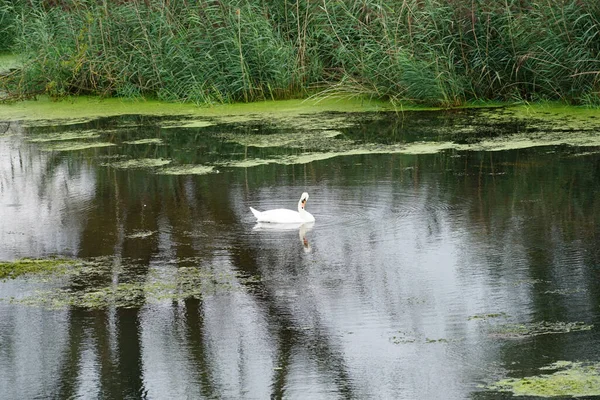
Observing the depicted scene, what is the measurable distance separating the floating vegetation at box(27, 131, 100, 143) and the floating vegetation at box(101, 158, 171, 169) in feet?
4.34

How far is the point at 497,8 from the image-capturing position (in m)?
10.7

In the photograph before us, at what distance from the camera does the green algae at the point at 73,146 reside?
32.6ft

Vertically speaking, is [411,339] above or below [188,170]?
below

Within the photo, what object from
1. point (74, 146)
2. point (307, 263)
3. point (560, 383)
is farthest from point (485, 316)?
point (74, 146)

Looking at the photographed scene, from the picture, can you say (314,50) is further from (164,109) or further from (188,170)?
(188,170)

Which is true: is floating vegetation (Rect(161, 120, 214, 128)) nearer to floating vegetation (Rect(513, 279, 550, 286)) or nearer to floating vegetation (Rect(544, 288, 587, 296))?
floating vegetation (Rect(513, 279, 550, 286))

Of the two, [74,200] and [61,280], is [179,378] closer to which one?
[61,280]

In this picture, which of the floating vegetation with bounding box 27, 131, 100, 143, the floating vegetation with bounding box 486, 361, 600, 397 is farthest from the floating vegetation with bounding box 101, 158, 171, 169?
the floating vegetation with bounding box 486, 361, 600, 397

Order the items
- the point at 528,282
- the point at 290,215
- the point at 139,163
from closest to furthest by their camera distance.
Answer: the point at 528,282, the point at 290,215, the point at 139,163

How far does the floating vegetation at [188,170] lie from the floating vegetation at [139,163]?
21 centimetres

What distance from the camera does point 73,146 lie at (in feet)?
32.9

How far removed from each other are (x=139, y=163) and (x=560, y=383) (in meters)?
5.61

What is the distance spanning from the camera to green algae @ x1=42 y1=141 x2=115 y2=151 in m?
9.93

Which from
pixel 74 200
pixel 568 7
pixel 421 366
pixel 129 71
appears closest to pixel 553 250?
pixel 421 366
